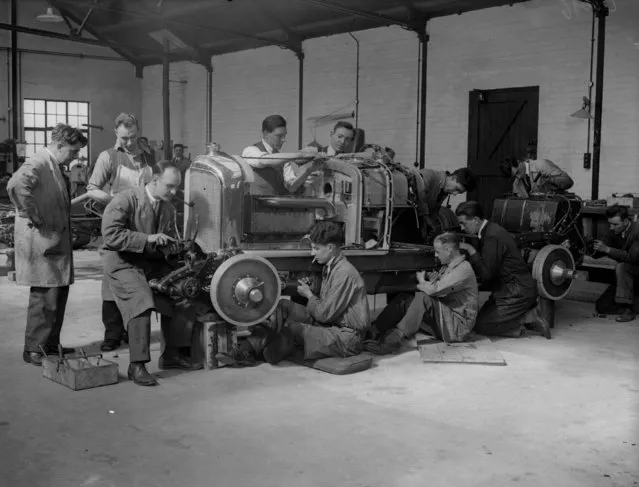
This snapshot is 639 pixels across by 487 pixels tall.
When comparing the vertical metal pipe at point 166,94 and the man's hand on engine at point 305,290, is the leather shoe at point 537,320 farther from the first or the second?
the vertical metal pipe at point 166,94

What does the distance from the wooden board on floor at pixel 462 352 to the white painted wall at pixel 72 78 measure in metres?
13.7

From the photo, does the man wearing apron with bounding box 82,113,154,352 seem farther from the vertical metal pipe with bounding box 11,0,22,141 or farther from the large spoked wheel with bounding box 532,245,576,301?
the vertical metal pipe with bounding box 11,0,22,141

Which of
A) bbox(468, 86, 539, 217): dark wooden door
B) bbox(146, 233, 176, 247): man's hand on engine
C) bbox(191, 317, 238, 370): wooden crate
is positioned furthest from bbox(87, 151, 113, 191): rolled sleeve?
bbox(468, 86, 539, 217): dark wooden door

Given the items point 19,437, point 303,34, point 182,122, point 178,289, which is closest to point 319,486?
point 19,437

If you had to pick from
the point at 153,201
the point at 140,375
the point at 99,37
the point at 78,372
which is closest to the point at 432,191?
the point at 153,201

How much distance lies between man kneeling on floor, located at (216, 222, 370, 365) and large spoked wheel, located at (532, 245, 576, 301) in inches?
72.8

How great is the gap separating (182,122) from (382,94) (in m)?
6.17

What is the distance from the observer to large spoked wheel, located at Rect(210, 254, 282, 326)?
4.68m

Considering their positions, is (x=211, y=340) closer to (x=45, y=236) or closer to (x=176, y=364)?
(x=176, y=364)

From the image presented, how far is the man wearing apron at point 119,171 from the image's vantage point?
219 inches

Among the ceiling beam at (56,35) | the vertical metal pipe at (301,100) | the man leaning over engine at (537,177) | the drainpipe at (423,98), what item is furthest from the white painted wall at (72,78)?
the man leaning over engine at (537,177)

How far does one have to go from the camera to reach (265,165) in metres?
5.65

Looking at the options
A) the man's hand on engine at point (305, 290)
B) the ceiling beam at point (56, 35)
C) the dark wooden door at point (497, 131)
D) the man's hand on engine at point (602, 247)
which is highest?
the ceiling beam at point (56, 35)

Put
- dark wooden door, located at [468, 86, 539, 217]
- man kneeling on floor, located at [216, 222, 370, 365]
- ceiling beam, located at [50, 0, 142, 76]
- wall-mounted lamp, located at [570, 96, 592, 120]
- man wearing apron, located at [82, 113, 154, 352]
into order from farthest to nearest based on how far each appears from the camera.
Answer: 1. ceiling beam, located at [50, 0, 142, 76]
2. dark wooden door, located at [468, 86, 539, 217]
3. wall-mounted lamp, located at [570, 96, 592, 120]
4. man wearing apron, located at [82, 113, 154, 352]
5. man kneeling on floor, located at [216, 222, 370, 365]
